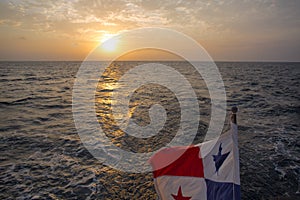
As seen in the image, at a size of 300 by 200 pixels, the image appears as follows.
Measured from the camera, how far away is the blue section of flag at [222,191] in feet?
10.8

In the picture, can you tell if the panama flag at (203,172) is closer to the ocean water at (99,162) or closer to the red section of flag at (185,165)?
the red section of flag at (185,165)

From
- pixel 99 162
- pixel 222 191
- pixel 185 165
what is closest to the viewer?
pixel 222 191

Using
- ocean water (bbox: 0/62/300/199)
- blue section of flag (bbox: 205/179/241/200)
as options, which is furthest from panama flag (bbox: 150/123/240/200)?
ocean water (bbox: 0/62/300/199)

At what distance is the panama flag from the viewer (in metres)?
3.41

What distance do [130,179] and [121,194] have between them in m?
0.89

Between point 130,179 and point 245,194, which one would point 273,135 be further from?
point 130,179

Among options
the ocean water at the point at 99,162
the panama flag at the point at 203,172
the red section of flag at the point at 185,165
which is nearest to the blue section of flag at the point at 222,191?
the panama flag at the point at 203,172

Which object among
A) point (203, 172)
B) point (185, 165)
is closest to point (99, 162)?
point (185, 165)

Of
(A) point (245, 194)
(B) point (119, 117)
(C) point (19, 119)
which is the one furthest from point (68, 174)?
(C) point (19, 119)

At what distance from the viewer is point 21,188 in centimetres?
647

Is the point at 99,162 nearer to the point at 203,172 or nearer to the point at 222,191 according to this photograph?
the point at 203,172

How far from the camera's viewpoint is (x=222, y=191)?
3416 mm

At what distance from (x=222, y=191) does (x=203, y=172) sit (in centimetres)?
43

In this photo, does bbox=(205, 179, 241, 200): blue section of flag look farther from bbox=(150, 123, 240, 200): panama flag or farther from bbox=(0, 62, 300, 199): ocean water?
bbox=(0, 62, 300, 199): ocean water
